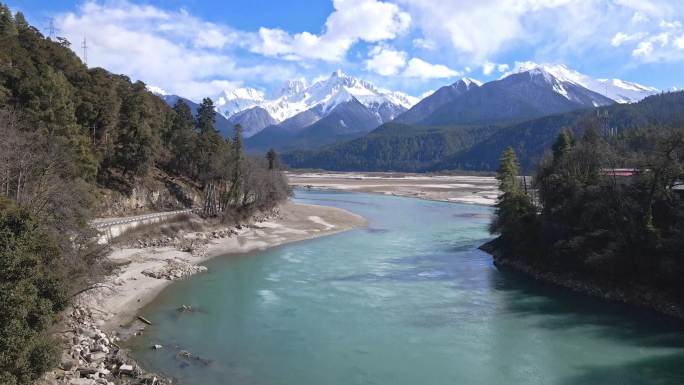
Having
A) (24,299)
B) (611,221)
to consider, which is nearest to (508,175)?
(611,221)

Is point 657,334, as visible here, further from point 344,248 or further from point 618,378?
point 344,248

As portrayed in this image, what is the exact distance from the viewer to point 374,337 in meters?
24.9

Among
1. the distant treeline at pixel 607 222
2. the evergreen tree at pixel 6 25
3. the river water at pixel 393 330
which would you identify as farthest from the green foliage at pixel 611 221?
the evergreen tree at pixel 6 25

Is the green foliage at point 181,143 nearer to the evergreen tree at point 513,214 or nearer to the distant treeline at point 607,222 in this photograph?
the evergreen tree at point 513,214

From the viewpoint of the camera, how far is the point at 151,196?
55094mm

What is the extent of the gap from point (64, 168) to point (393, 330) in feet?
81.8

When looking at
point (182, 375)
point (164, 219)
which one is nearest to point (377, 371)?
point (182, 375)

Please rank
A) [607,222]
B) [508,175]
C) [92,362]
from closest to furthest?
[92,362] < [607,222] < [508,175]

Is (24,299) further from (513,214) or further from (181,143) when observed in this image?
(181,143)

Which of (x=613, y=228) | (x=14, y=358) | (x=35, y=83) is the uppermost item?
(x=35, y=83)

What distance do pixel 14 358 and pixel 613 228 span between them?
110 feet

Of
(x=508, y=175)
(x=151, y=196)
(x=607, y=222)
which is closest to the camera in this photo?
(x=607, y=222)

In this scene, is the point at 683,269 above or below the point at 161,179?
below

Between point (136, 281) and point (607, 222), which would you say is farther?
point (607, 222)
